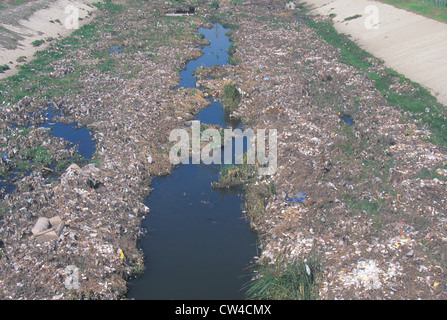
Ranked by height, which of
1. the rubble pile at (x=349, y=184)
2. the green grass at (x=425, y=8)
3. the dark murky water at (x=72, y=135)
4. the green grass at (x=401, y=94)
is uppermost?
the green grass at (x=425, y=8)

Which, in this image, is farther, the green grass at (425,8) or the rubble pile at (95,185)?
the green grass at (425,8)

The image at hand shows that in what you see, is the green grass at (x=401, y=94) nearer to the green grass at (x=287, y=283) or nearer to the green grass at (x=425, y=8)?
the green grass at (x=425, y=8)

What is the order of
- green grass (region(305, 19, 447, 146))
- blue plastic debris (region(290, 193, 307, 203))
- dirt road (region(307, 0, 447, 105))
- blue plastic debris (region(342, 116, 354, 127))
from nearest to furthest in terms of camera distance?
blue plastic debris (region(290, 193, 307, 203)), green grass (region(305, 19, 447, 146)), blue plastic debris (region(342, 116, 354, 127)), dirt road (region(307, 0, 447, 105))

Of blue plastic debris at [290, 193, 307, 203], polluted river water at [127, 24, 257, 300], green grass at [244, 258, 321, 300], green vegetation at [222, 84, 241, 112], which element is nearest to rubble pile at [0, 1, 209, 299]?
polluted river water at [127, 24, 257, 300]

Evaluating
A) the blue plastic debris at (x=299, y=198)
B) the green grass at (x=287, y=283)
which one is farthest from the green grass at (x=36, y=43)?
the green grass at (x=287, y=283)

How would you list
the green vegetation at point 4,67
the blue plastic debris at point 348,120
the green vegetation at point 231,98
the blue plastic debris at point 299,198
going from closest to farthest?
the blue plastic debris at point 299,198
the blue plastic debris at point 348,120
the green vegetation at point 231,98
the green vegetation at point 4,67

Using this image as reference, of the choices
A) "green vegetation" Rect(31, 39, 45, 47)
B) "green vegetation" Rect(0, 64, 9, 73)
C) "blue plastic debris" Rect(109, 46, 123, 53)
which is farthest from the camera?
"blue plastic debris" Rect(109, 46, 123, 53)

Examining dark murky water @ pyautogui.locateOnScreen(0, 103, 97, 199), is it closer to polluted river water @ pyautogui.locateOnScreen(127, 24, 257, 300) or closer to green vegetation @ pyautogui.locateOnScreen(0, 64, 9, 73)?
polluted river water @ pyautogui.locateOnScreen(127, 24, 257, 300)

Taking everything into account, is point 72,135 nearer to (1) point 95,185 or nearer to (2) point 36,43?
(1) point 95,185
